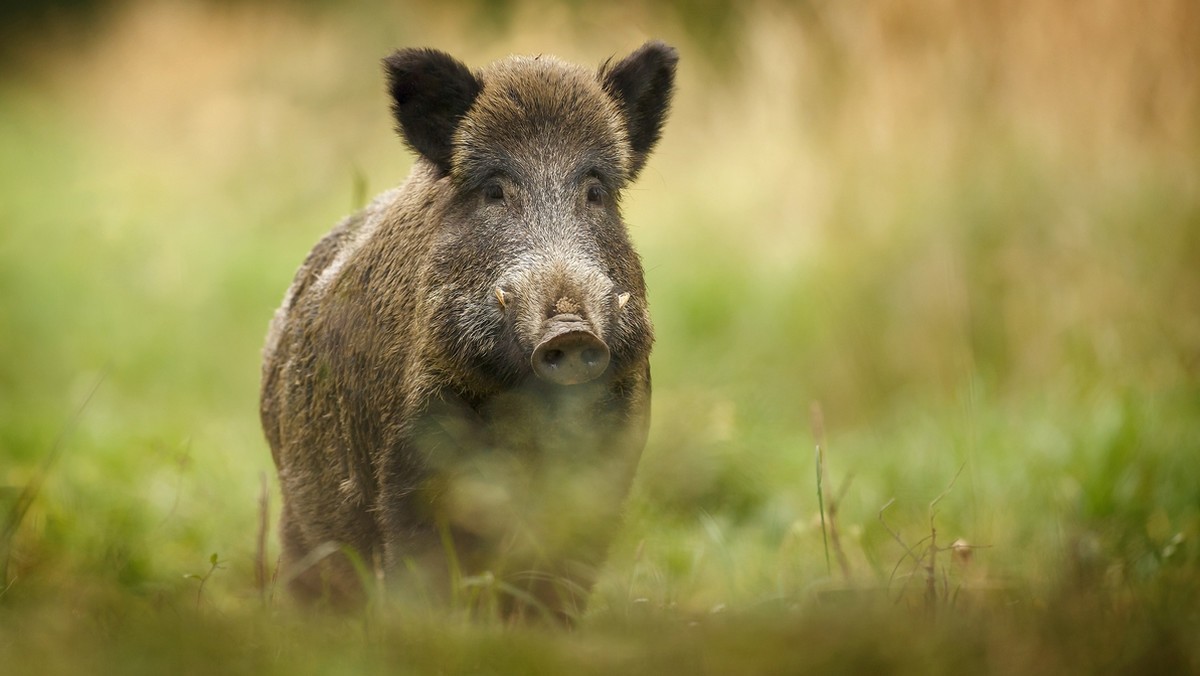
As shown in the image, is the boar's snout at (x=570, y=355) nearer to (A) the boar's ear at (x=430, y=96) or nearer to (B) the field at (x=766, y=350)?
(B) the field at (x=766, y=350)

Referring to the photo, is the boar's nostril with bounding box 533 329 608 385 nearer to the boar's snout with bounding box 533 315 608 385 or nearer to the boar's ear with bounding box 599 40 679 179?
the boar's snout with bounding box 533 315 608 385

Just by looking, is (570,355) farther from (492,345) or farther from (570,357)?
(492,345)

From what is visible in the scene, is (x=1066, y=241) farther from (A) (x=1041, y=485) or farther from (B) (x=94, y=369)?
(B) (x=94, y=369)

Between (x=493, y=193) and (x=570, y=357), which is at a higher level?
(x=493, y=193)

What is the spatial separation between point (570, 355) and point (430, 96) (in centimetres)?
126

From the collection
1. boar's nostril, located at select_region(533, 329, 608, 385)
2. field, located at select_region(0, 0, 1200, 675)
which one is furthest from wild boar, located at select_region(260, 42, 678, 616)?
field, located at select_region(0, 0, 1200, 675)

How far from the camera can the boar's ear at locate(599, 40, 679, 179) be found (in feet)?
12.6

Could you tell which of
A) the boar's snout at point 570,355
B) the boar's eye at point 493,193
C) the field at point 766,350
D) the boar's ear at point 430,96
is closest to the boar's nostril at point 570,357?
the boar's snout at point 570,355

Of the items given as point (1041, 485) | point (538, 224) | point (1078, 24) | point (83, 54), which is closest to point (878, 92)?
point (1078, 24)

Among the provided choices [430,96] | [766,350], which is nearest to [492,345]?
[430,96]

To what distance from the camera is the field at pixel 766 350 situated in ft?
7.16

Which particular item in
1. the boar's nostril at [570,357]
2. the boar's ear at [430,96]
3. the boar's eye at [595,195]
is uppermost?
the boar's ear at [430,96]

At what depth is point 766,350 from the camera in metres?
7.63

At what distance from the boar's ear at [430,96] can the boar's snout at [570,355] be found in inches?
42.1
